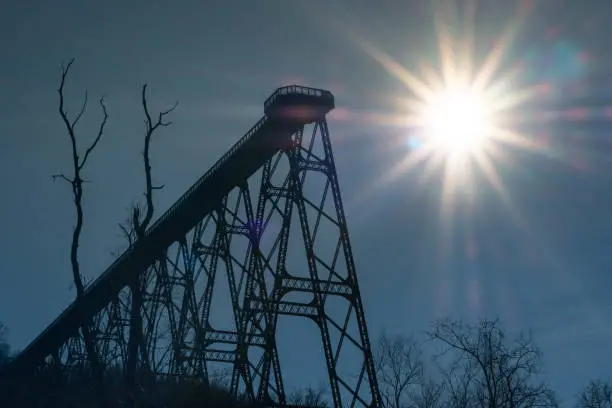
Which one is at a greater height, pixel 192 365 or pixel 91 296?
pixel 91 296

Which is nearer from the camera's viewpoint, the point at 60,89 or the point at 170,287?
the point at 60,89

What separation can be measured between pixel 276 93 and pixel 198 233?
9.53m

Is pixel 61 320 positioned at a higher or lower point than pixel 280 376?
higher

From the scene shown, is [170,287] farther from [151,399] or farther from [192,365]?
[151,399]

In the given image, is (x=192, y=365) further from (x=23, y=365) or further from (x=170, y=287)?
(x=23, y=365)

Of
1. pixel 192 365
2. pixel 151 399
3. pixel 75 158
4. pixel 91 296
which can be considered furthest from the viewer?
pixel 91 296

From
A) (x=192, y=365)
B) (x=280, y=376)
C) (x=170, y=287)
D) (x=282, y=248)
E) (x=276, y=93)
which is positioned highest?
(x=276, y=93)

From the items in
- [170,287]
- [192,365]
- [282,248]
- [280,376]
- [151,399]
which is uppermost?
[170,287]

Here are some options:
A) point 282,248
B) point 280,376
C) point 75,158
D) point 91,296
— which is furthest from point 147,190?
point 91,296

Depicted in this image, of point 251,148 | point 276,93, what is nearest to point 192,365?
point 251,148

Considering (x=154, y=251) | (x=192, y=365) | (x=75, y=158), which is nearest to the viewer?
(x=75, y=158)

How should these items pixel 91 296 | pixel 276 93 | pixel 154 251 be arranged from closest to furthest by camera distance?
pixel 276 93 → pixel 154 251 → pixel 91 296

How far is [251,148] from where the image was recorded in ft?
91.1

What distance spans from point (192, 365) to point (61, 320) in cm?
1735
